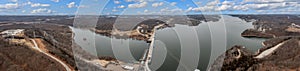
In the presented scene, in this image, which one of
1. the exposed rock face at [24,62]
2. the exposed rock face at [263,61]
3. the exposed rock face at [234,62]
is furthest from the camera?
the exposed rock face at [234,62]

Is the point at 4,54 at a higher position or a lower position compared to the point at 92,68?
higher

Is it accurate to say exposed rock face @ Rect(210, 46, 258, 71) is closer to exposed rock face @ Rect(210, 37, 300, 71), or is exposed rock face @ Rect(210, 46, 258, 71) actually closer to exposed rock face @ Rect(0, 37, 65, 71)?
exposed rock face @ Rect(210, 37, 300, 71)

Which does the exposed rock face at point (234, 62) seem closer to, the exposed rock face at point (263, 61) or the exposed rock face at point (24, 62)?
the exposed rock face at point (263, 61)

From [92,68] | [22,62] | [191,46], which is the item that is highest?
[22,62]

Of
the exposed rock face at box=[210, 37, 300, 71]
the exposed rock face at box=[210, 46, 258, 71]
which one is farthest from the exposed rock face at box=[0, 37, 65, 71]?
the exposed rock face at box=[210, 37, 300, 71]

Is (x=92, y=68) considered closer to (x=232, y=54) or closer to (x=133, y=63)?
(x=133, y=63)

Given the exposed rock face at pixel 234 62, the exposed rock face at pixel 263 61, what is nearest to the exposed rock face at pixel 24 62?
the exposed rock face at pixel 234 62

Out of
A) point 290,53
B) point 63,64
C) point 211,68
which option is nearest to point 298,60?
point 290,53

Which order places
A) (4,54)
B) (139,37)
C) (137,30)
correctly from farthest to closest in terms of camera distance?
(137,30)
(139,37)
(4,54)

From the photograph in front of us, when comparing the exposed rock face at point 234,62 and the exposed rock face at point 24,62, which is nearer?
the exposed rock face at point 24,62

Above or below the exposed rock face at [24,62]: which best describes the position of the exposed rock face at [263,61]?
below

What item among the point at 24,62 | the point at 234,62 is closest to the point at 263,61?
the point at 234,62
